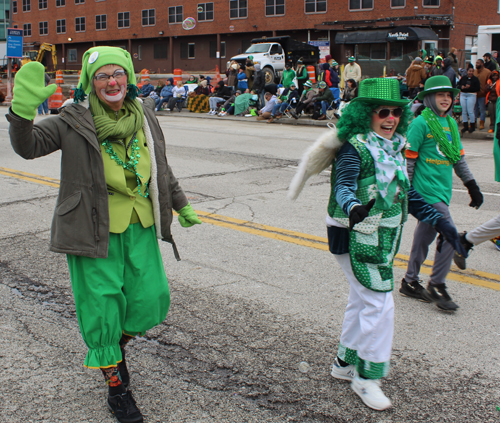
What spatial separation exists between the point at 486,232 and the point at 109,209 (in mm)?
3412

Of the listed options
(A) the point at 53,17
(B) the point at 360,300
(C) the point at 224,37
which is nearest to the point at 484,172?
(B) the point at 360,300

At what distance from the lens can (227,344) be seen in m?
3.79

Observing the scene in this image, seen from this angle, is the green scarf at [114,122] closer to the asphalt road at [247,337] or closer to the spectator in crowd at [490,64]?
the asphalt road at [247,337]

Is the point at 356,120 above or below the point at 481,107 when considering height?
below

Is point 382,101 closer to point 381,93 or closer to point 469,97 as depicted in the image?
point 381,93

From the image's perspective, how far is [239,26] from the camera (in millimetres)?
49938

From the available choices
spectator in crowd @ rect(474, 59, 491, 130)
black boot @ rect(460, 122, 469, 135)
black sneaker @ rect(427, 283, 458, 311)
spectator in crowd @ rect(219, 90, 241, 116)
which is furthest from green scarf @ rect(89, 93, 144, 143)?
spectator in crowd @ rect(219, 90, 241, 116)

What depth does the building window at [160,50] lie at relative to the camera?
185 ft

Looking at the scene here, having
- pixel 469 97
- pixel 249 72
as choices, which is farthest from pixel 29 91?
pixel 249 72

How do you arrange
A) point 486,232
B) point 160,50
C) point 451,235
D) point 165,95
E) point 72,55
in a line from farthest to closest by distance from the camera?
point 72,55 → point 160,50 → point 165,95 → point 486,232 → point 451,235

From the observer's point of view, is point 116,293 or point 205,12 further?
point 205,12

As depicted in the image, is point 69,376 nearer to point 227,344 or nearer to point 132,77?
point 227,344

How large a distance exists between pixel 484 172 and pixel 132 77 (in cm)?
873

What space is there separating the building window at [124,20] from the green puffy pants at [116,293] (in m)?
58.4
